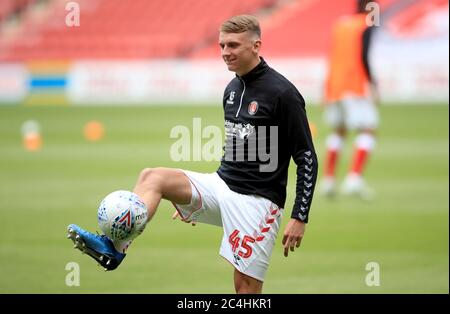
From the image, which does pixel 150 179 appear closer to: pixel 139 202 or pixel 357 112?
pixel 139 202

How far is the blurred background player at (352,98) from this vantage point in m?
12.2

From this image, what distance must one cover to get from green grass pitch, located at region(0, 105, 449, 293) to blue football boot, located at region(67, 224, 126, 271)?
193cm

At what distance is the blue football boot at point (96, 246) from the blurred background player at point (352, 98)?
7.11m

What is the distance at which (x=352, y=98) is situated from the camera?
12.5m

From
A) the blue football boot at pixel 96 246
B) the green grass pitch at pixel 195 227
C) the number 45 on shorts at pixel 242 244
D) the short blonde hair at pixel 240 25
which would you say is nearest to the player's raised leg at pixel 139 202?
the blue football boot at pixel 96 246

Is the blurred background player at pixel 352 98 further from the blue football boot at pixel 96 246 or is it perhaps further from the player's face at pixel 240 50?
the blue football boot at pixel 96 246

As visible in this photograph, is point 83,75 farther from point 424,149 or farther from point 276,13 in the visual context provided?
point 424,149

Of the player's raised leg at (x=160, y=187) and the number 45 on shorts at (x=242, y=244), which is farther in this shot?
the number 45 on shorts at (x=242, y=244)

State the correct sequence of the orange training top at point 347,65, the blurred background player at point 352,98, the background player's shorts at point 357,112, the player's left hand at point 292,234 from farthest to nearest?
1. the orange training top at point 347,65
2. the background player's shorts at point 357,112
3. the blurred background player at point 352,98
4. the player's left hand at point 292,234

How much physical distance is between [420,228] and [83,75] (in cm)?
1862

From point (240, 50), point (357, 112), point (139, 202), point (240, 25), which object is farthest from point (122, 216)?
point (357, 112)

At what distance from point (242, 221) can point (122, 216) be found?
1025 millimetres

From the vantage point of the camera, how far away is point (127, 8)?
34188 millimetres

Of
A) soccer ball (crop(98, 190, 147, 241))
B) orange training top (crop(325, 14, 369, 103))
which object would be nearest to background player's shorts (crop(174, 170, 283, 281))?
soccer ball (crop(98, 190, 147, 241))
